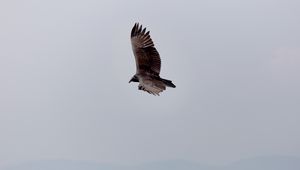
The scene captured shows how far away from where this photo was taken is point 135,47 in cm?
2509

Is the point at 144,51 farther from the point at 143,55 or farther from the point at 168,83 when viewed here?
the point at 168,83

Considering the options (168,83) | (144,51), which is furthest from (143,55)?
(168,83)

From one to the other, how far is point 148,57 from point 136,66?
87 centimetres

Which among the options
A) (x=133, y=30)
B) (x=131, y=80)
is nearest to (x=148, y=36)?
(x=133, y=30)

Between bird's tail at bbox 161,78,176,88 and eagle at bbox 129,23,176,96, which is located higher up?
eagle at bbox 129,23,176,96

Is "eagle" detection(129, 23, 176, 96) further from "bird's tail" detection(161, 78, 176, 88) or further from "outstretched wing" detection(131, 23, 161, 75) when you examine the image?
"bird's tail" detection(161, 78, 176, 88)

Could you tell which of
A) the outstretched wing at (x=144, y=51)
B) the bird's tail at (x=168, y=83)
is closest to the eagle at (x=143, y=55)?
the outstretched wing at (x=144, y=51)

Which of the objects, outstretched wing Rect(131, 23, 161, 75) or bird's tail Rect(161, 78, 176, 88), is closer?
bird's tail Rect(161, 78, 176, 88)

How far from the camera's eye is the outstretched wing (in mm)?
24703

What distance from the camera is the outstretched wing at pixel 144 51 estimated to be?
24.7m

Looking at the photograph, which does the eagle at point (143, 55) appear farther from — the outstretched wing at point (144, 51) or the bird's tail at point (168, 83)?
the bird's tail at point (168, 83)

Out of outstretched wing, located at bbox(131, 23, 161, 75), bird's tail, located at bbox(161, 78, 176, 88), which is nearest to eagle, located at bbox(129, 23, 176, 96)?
outstretched wing, located at bbox(131, 23, 161, 75)

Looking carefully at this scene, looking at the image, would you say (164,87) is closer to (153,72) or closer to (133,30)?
(153,72)

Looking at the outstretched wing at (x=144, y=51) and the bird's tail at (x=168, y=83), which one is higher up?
the outstretched wing at (x=144, y=51)
